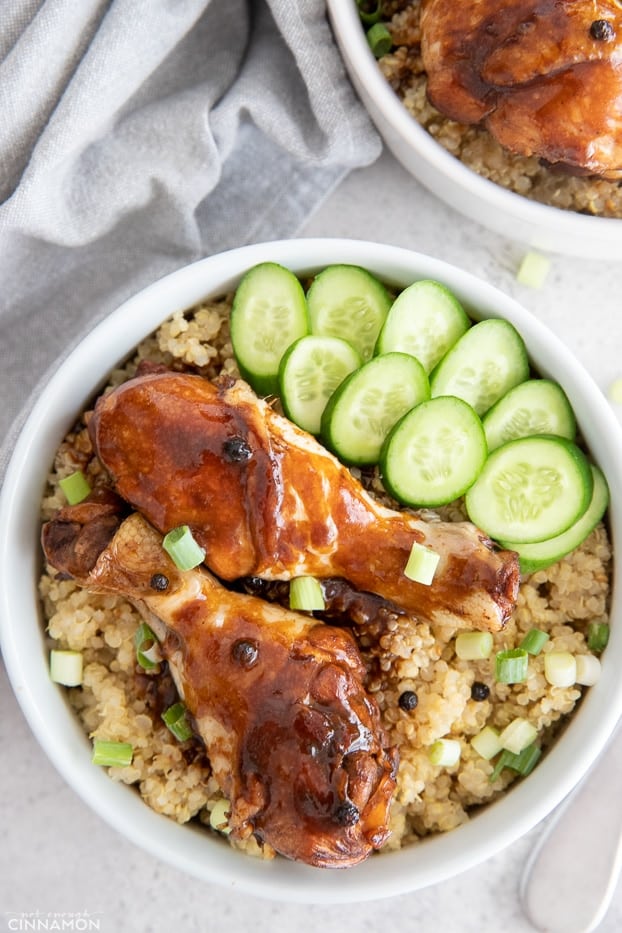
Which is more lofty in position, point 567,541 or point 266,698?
point 266,698

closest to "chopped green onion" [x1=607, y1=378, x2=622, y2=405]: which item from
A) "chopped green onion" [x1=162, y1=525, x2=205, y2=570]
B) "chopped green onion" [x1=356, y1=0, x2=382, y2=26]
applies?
"chopped green onion" [x1=356, y1=0, x2=382, y2=26]

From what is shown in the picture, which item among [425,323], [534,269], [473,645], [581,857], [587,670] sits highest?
[425,323]

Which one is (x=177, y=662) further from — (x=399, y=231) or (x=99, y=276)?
(x=399, y=231)

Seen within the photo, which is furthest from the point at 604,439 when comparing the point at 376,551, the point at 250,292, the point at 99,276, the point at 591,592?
the point at 99,276

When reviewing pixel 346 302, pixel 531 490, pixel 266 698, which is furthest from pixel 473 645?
pixel 346 302

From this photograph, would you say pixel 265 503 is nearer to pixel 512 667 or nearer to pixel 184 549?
pixel 184 549

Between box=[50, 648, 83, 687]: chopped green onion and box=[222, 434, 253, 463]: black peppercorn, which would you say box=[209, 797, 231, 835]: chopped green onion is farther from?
box=[222, 434, 253, 463]: black peppercorn

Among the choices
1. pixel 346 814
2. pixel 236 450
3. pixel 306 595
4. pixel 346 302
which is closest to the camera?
pixel 346 814
